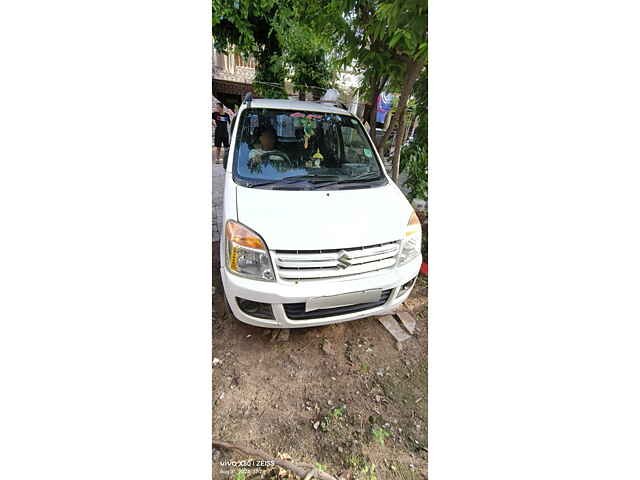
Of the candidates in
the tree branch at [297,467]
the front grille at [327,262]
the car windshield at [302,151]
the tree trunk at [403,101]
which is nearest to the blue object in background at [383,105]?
the tree trunk at [403,101]

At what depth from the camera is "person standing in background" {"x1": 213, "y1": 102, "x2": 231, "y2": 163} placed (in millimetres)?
1789

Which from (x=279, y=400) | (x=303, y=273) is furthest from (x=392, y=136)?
(x=279, y=400)

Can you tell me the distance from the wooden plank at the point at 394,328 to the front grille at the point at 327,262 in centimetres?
55

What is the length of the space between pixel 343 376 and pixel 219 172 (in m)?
1.63

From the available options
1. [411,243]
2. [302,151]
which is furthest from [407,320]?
[302,151]

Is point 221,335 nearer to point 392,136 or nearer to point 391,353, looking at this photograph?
point 391,353

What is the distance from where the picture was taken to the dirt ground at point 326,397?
1189mm

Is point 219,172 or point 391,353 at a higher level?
point 219,172

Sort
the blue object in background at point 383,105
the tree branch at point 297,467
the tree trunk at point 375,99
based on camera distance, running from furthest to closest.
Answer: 1. the blue object in background at point 383,105
2. the tree trunk at point 375,99
3. the tree branch at point 297,467

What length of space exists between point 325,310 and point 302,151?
4.31 ft

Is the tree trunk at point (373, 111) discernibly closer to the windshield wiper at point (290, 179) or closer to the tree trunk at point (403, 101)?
the tree trunk at point (403, 101)

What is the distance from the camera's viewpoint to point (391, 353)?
65.2 inches

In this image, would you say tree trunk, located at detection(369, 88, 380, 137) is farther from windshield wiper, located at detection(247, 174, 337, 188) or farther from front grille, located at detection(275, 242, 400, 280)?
front grille, located at detection(275, 242, 400, 280)

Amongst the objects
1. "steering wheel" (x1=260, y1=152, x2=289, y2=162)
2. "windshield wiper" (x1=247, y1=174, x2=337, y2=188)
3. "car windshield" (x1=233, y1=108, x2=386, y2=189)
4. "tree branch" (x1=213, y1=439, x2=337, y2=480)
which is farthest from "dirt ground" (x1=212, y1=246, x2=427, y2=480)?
"steering wheel" (x1=260, y1=152, x2=289, y2=162)
